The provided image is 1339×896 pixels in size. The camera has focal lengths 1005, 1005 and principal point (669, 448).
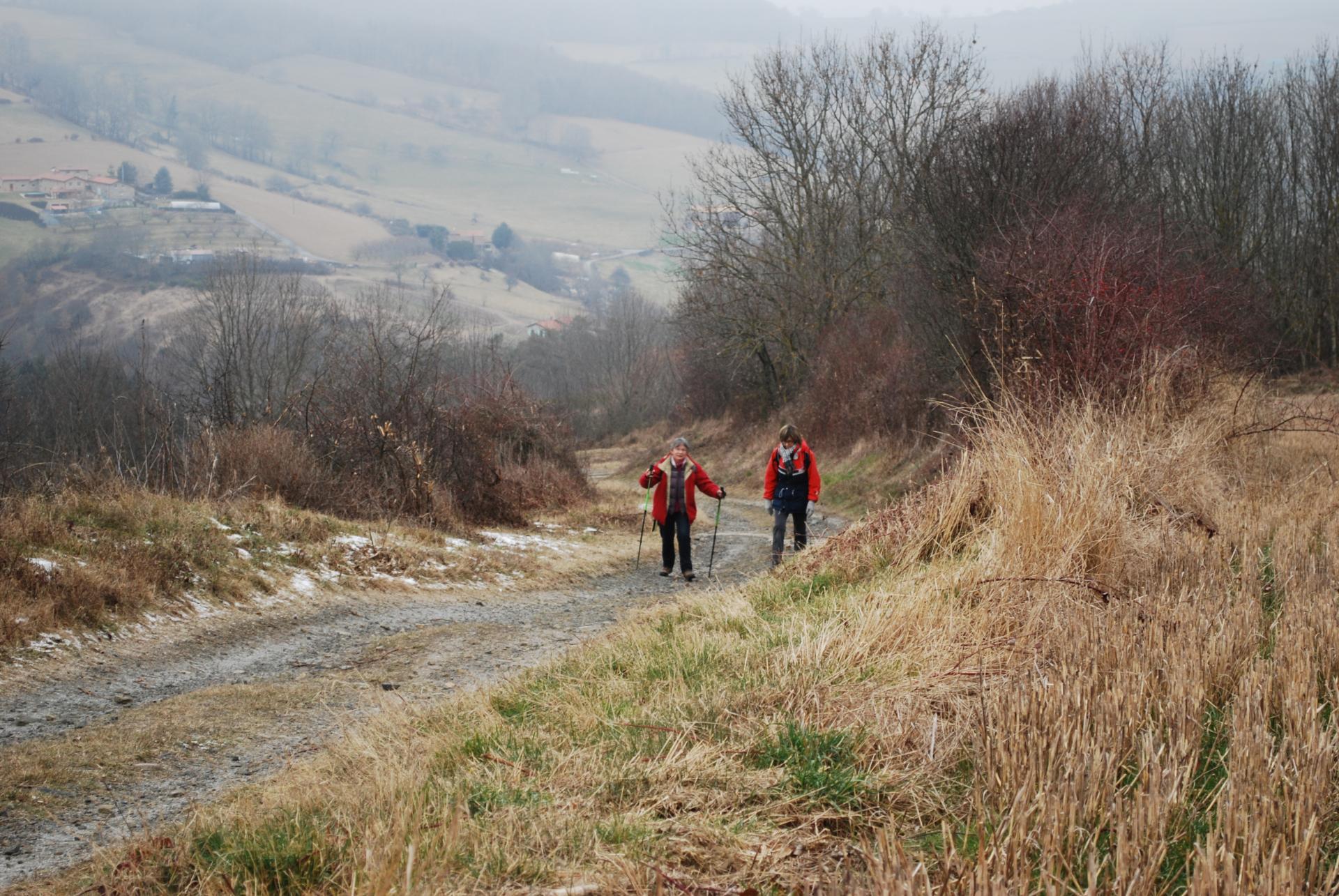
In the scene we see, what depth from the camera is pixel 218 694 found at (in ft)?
22.0

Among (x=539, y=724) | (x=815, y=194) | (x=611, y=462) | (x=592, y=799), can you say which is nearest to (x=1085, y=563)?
(x=539, y=724)

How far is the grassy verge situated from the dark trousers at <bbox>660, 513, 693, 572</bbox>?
1295 millimetres

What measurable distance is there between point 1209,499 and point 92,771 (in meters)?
8.09

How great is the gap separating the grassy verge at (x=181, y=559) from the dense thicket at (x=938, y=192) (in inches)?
559

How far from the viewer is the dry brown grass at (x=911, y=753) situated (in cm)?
278

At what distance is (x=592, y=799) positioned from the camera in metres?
3.37

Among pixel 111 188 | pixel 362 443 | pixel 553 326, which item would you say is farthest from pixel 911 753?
pixel 111 188

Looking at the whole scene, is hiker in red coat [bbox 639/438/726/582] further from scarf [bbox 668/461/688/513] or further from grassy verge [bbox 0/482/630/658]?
grassy verge [bbox 0/482/630/658]

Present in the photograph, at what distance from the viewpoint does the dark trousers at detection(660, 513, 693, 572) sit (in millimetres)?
12836

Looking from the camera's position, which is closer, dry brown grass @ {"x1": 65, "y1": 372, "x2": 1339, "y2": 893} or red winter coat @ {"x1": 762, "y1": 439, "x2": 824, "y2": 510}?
dry brown grass @ {"x1": 65, "y1": 372, "x2": 1339, "y2": 893}

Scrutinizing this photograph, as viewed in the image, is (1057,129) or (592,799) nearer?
(592,799)

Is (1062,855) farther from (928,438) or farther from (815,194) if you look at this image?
(815,194)

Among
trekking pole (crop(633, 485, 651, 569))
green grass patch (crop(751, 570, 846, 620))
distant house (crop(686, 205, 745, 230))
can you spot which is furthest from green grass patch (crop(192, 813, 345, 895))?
distant house (crop(686, 205, 745, 230))

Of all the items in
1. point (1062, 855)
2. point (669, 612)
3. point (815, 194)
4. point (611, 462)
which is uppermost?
point (815, 194)
